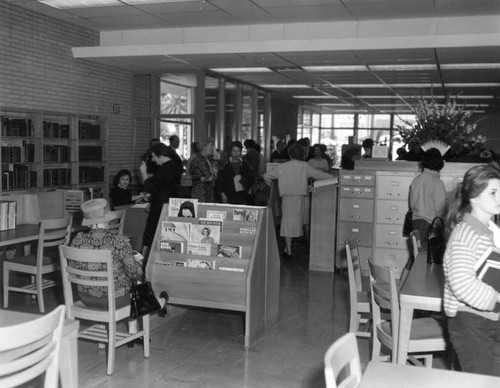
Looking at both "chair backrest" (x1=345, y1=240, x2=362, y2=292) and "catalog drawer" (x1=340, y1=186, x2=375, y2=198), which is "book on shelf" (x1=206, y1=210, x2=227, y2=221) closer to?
"chair backrest" (x1=345, y1=240, x2=362, y2=292)

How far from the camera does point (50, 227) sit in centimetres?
549

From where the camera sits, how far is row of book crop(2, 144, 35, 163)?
8102 millimetres

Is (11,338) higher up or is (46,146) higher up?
(46,146)

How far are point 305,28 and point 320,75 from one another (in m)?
3.01

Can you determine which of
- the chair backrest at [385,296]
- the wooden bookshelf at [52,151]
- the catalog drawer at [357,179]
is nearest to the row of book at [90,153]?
the wooden bookshelf at [52,151]

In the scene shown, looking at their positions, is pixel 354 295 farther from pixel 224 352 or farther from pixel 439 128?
pixel 439 128

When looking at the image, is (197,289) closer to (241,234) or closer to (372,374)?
(241,234)

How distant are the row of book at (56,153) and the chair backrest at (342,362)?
7.58 meters

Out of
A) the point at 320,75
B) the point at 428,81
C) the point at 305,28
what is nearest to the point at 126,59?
the point at 305,28

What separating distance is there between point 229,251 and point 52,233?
1.94m

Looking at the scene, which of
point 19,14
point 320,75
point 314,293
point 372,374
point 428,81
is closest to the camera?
point 372,374

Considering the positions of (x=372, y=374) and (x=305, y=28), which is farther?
(x=305, y=28)

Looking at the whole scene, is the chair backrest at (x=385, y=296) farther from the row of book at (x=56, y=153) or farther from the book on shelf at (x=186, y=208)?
the row of book at (x=56, y=153)

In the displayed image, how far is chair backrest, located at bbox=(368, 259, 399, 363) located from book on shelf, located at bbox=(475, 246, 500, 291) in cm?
67
